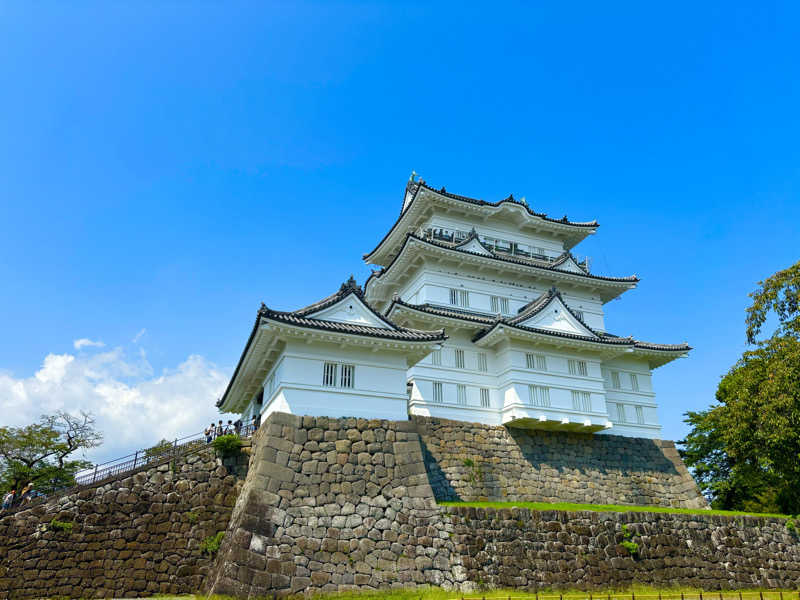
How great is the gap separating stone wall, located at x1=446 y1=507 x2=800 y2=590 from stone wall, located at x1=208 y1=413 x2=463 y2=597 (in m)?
1.24

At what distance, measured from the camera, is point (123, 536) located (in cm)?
1508

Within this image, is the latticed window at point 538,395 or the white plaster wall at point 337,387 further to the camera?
the latticed window at point 538,395

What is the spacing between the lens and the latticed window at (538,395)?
2291cm

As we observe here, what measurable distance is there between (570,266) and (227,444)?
70.3 feet

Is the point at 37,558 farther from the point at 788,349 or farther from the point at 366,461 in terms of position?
the point at 788,349

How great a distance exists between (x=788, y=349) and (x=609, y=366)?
734cm

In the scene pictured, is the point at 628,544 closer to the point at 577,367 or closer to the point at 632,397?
the point at 577,367

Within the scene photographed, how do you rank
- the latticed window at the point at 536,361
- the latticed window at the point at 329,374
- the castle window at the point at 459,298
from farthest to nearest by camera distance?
the castle window at the point at 459,298 → the latticed window at the point at 536,361 → the latticed window at the point at 329,374

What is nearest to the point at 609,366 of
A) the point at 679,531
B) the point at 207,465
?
the point at 679,531

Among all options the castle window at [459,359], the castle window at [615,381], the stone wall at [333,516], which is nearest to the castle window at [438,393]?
the castle window at [459,359]

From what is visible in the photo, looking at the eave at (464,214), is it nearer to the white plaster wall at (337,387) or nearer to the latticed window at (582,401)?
the latticed window at (582,401)

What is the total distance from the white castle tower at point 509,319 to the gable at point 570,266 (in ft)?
0.19

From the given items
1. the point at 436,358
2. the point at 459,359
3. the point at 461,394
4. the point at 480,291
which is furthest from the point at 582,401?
the point at 480,291

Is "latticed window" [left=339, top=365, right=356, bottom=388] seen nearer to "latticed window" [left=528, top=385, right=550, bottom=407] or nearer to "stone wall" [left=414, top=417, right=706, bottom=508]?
"stone wall" [left=414, top=417, right=706, bottom=508]
